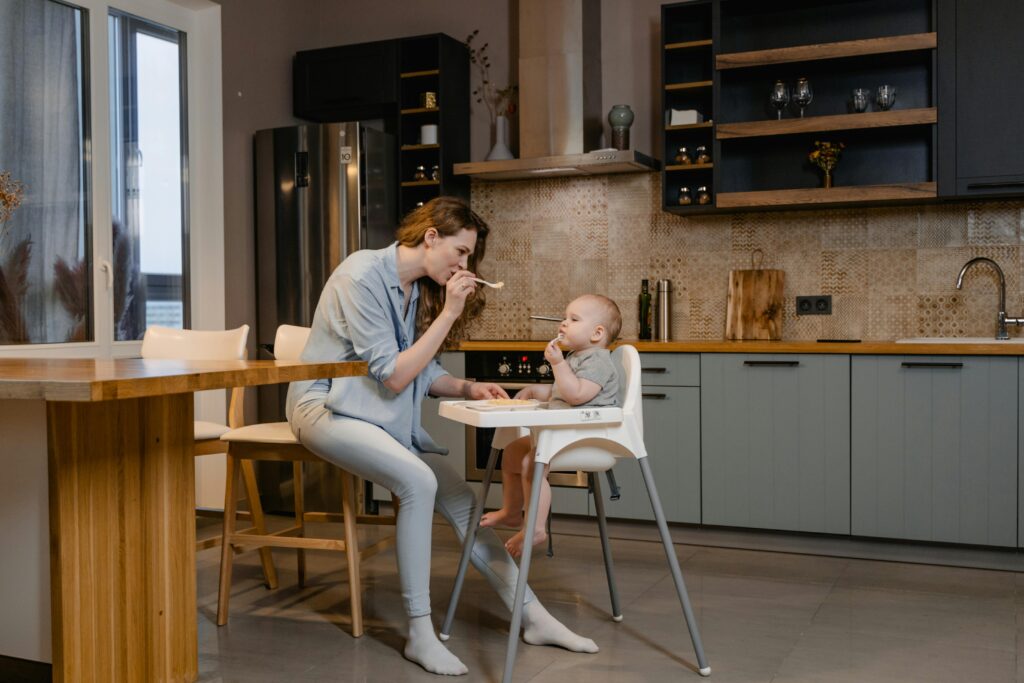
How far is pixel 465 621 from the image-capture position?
A: 300 centimetres

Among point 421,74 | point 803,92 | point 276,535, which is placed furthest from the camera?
point 421,74

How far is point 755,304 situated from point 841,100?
0.95 metres

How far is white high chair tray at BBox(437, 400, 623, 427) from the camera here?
7.55 feet

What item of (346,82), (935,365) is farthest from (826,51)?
(346,82)

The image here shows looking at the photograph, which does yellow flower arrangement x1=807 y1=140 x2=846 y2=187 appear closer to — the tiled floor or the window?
the tiled floor

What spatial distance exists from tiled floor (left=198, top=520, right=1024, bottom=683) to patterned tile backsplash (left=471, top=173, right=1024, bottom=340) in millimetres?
1112

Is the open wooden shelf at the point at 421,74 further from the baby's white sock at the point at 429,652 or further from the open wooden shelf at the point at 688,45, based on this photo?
the baby's white sock at the point at 429,652

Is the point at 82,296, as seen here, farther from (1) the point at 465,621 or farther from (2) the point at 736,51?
(2) the point at 736,51

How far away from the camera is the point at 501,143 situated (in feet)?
15.7

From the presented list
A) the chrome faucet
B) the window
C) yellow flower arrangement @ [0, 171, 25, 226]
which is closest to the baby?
yellow flower arrangement @ [0, 171, 25, 226]

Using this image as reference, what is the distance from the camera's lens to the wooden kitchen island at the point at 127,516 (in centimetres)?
201

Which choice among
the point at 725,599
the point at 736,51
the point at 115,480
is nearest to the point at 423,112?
the point at 736,51

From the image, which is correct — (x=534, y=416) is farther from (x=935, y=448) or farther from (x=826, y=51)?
(x=826, y=51)

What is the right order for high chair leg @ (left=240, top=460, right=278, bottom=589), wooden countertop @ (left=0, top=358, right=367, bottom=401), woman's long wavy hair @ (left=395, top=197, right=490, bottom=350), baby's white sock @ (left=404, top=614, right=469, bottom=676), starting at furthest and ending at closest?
1. high chair leg @ (left=240, top=460, right=278, bottom=589)
2. woman's long wavy hair @ (left=395, top=197, right=490, bottom=350)
3. baby's white sock @ (left=404, top=614, right=469, bottom=676)
4. wooden countertop @ (left=0, top=358, right=367, bottom=401)
